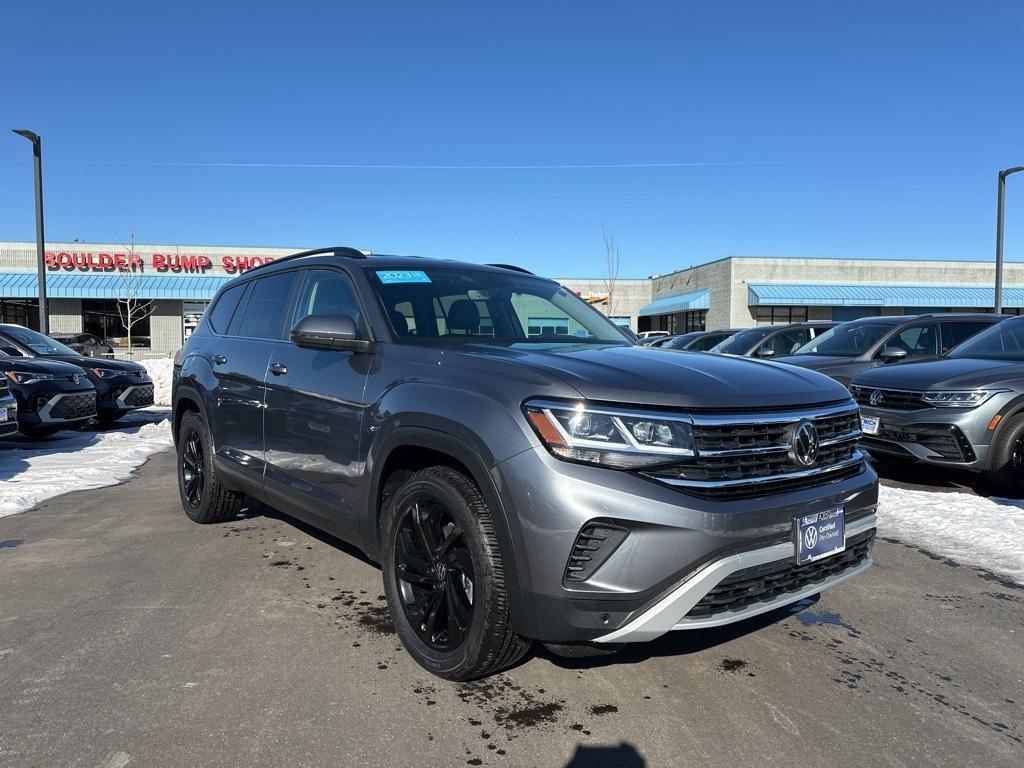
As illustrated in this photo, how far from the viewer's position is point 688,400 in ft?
8.84

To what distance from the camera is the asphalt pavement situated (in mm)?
2619

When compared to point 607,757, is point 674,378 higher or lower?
higher

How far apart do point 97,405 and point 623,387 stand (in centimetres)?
1132

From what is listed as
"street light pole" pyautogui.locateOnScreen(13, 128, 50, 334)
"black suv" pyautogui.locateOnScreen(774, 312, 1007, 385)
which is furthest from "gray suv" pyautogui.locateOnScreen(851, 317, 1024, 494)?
"street light pole" pyautogui.locateOnScreen(13, 128, 50, 334)

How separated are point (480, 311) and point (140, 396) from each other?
9959mm

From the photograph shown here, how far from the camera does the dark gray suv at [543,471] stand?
8.31 ft

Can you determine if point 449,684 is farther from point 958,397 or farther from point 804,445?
point 958,397

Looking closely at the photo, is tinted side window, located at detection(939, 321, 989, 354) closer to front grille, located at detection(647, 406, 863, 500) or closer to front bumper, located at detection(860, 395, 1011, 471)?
front bumper, located at detection(860, 395, 1011, 471)

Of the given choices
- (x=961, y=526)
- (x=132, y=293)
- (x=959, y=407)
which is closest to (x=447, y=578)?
(x=961, y=526)

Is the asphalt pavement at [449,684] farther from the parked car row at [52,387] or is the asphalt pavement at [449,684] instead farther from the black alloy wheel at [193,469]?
the parked car row at [52,387]

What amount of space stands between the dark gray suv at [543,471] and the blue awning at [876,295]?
117 feet

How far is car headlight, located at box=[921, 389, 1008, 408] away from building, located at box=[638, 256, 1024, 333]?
31.7 metres

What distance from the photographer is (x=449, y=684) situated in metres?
3.10

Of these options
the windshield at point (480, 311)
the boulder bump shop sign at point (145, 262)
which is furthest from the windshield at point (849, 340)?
the boulder bump shop sign at point (145, 262)
